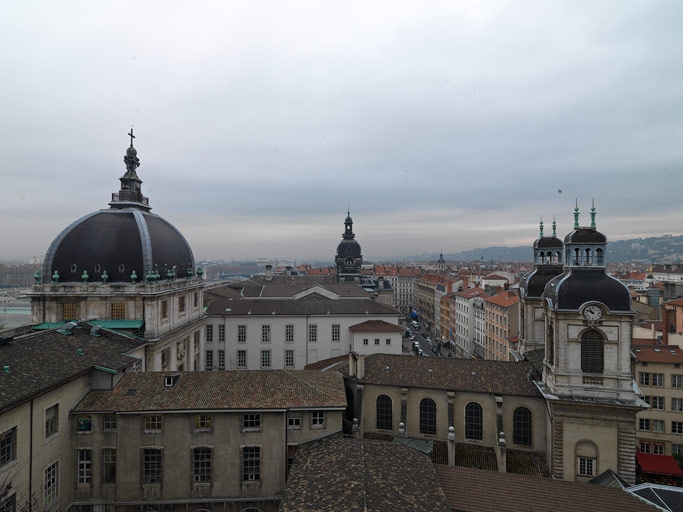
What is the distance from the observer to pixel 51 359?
28016 mm

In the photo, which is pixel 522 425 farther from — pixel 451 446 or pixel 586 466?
pixel 451 446

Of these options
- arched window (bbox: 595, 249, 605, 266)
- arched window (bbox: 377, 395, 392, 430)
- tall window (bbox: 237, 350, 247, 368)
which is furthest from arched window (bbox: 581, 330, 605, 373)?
tall window (bbox: 237, 350, 247, 368)

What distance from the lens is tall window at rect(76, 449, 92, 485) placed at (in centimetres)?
2700

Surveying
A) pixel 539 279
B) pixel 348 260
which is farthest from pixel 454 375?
pixel 348 260

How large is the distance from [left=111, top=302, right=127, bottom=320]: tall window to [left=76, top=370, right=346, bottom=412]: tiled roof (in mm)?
13888

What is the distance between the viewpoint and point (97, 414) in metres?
27.3

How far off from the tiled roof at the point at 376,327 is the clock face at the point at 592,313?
30.3m

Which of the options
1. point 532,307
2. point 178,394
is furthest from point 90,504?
point 532,307

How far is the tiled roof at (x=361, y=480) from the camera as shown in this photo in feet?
61.3

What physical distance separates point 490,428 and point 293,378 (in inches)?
576

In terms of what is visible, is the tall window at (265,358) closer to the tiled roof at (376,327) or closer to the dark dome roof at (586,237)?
the tiled roof at (376,327)

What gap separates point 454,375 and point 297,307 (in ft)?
107

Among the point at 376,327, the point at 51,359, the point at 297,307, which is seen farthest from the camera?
the point at 297,307

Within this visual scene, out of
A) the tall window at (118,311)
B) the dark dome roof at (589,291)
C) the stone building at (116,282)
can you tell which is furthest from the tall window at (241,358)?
the dark dome roof at (589,291)
